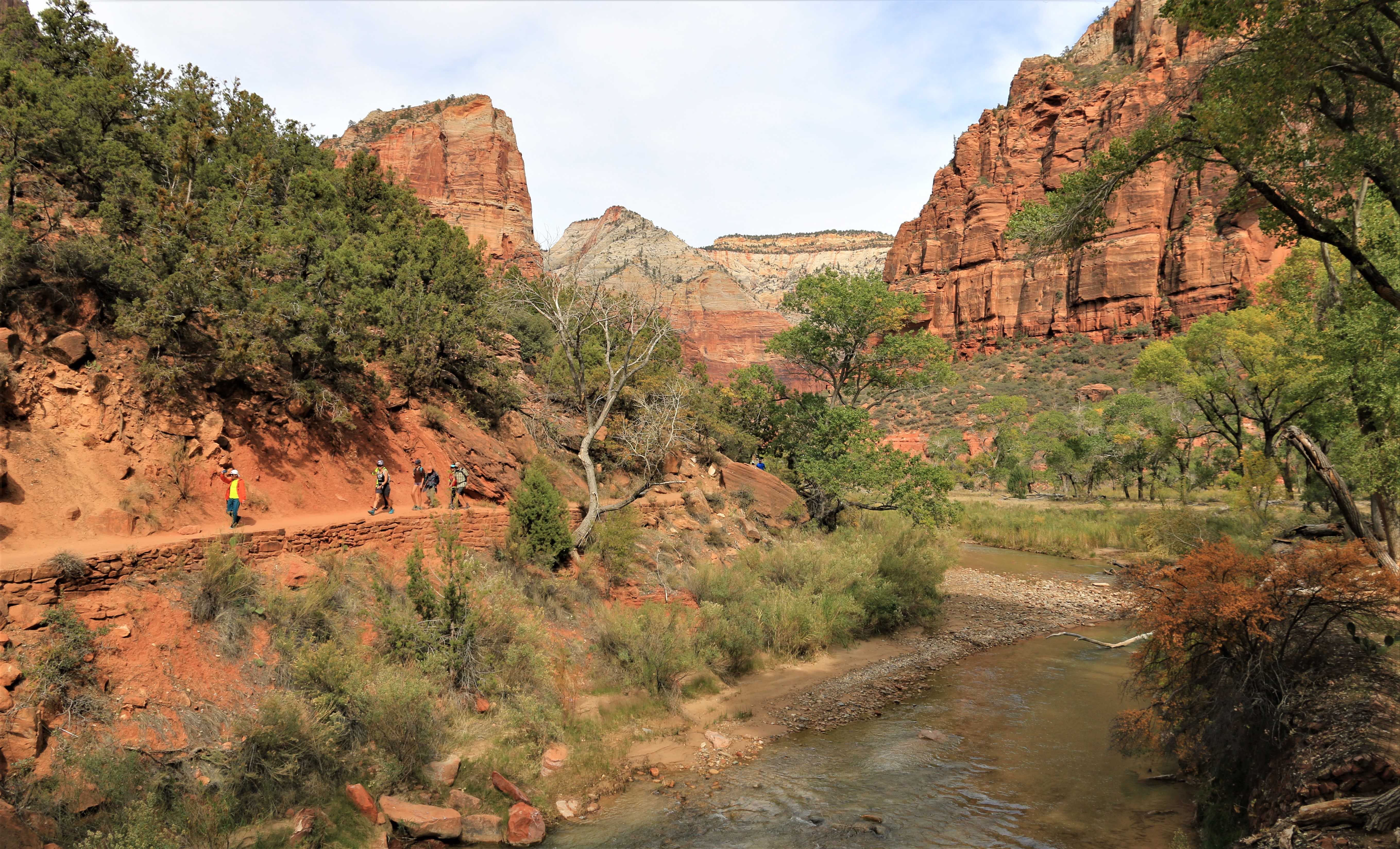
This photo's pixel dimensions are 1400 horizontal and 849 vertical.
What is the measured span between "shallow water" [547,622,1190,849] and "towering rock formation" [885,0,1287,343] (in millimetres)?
71523

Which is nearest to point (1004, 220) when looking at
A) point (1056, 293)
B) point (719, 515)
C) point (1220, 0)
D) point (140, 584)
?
point (1056, 293)

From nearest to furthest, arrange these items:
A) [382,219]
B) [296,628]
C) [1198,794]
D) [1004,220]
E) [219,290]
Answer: [1198,794] < [296,628] < [219,290] < [382,219] < [1004,220]

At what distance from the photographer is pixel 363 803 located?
7555mm

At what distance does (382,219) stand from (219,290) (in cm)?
978

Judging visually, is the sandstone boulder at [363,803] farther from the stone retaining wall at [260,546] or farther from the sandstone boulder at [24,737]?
the stone retaining wall at [260,546]

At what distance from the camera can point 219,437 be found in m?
12.7

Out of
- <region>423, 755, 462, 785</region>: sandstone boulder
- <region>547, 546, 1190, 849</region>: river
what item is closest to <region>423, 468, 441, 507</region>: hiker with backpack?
<region>423, 755, 462, 785</region>: sandstone boulder

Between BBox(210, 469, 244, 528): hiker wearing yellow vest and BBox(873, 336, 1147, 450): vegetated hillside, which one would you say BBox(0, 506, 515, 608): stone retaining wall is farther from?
BBox(873, 336, 1147, 450): vegetated hillside

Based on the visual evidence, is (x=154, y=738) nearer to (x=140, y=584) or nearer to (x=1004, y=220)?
(x=140, y=584)

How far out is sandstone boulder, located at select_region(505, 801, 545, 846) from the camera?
804 centimetres

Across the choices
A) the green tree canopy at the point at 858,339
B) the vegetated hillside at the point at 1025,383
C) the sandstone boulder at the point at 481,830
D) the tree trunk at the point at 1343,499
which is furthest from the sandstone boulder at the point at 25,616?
the vegetated hillside at the point at 1025,383

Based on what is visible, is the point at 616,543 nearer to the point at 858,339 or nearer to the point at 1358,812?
the point at 1358,812

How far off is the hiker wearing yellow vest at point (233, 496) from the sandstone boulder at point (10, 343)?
3.35 meters

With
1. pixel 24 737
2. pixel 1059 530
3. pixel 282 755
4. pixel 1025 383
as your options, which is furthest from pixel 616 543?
pixel 1025 383
